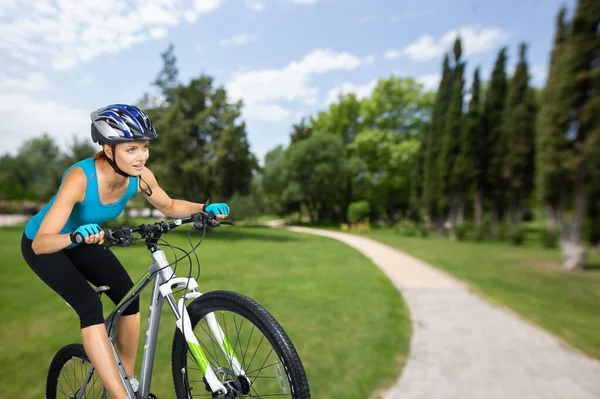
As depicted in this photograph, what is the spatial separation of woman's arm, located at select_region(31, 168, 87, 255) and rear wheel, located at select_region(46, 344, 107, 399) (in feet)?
3.26

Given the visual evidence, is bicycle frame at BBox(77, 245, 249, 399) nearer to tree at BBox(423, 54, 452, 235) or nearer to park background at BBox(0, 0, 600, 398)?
park background at BBox(0, 0, 600, 398)

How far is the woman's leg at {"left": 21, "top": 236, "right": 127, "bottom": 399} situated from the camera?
1.79 m

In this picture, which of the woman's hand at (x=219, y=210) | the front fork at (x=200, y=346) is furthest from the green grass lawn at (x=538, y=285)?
the woman's hand at (x=219, y=210)

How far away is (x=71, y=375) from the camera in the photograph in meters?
2.24

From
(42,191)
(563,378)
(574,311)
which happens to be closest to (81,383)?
(563,378)

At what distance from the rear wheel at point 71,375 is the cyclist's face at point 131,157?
1374mm

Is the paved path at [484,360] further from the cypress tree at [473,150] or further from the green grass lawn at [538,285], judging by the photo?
the cypress tree at [473,150]

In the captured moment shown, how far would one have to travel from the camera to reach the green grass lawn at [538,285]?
6.58 m

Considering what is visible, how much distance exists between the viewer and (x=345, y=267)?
36.8 feet

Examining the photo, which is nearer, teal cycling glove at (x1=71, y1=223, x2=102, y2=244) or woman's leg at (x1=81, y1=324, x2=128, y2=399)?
teal cycling glove at (x1=71, y1=223, x2=102, y2=244)

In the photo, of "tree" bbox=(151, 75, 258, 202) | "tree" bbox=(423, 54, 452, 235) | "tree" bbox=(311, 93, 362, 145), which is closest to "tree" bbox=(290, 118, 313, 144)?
"tree" bbox=(311, 93, 362, 145)

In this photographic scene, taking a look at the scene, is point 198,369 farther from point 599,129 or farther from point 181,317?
point 599,129

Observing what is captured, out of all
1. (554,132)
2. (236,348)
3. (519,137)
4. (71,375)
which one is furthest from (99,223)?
(519,137)

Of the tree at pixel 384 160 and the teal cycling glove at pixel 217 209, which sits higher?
the tree at pixel 384 160
